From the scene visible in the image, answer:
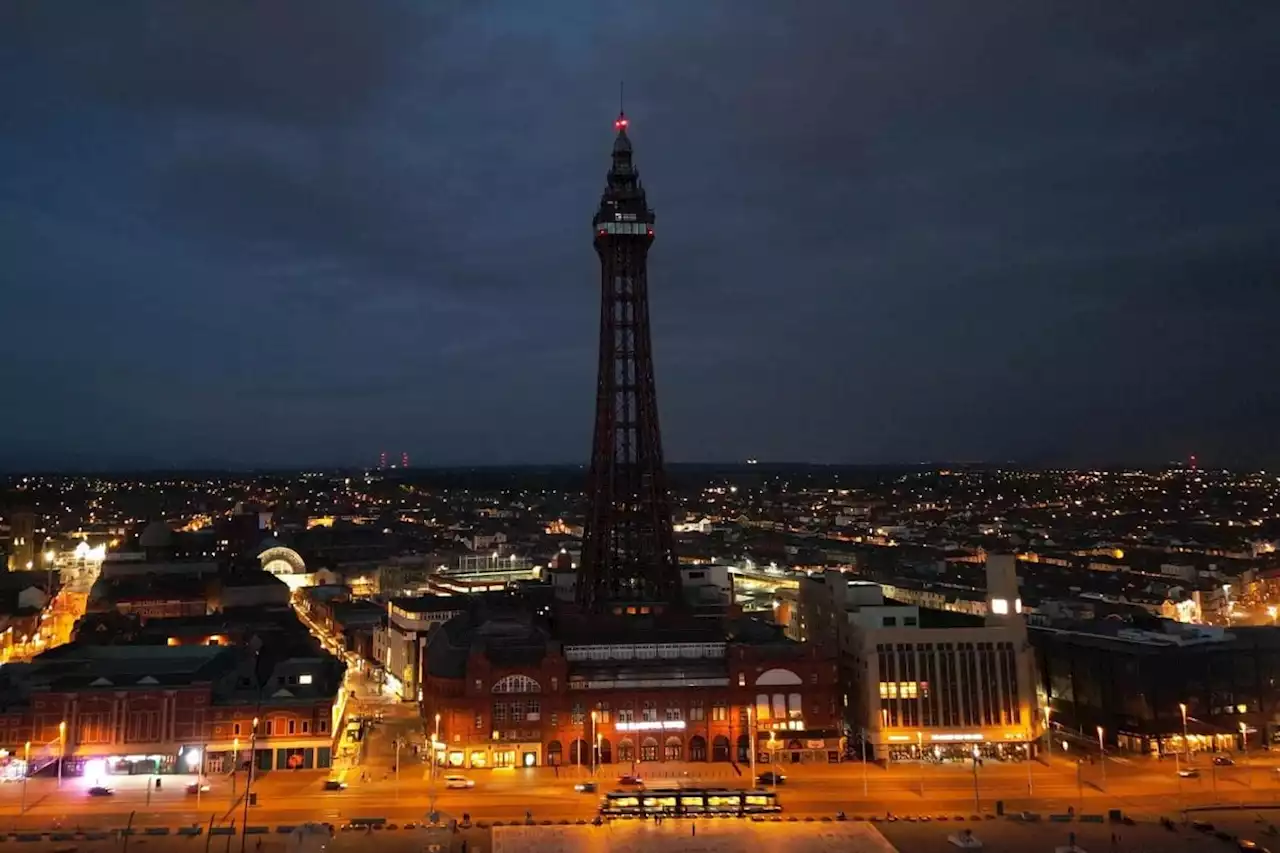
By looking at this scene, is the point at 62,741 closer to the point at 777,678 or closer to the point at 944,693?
the point at 777,678

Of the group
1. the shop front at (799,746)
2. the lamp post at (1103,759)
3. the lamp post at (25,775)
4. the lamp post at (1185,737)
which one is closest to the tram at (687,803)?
the shop front at (799,746)

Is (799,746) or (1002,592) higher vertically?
(1002,592)

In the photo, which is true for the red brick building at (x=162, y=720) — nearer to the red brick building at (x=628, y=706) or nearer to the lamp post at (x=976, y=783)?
the red brick building at (x=628, y=706)

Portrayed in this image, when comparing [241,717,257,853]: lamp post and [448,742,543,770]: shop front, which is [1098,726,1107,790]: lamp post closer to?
[448,742,543,770]: shop front

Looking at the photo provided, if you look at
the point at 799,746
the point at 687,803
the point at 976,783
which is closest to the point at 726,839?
the point at 687,803

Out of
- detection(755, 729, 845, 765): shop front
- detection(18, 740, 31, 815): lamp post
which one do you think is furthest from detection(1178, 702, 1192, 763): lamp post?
detection(18, 740, 31, 815): lamp post

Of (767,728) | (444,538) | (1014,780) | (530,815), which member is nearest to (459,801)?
(530,815)
